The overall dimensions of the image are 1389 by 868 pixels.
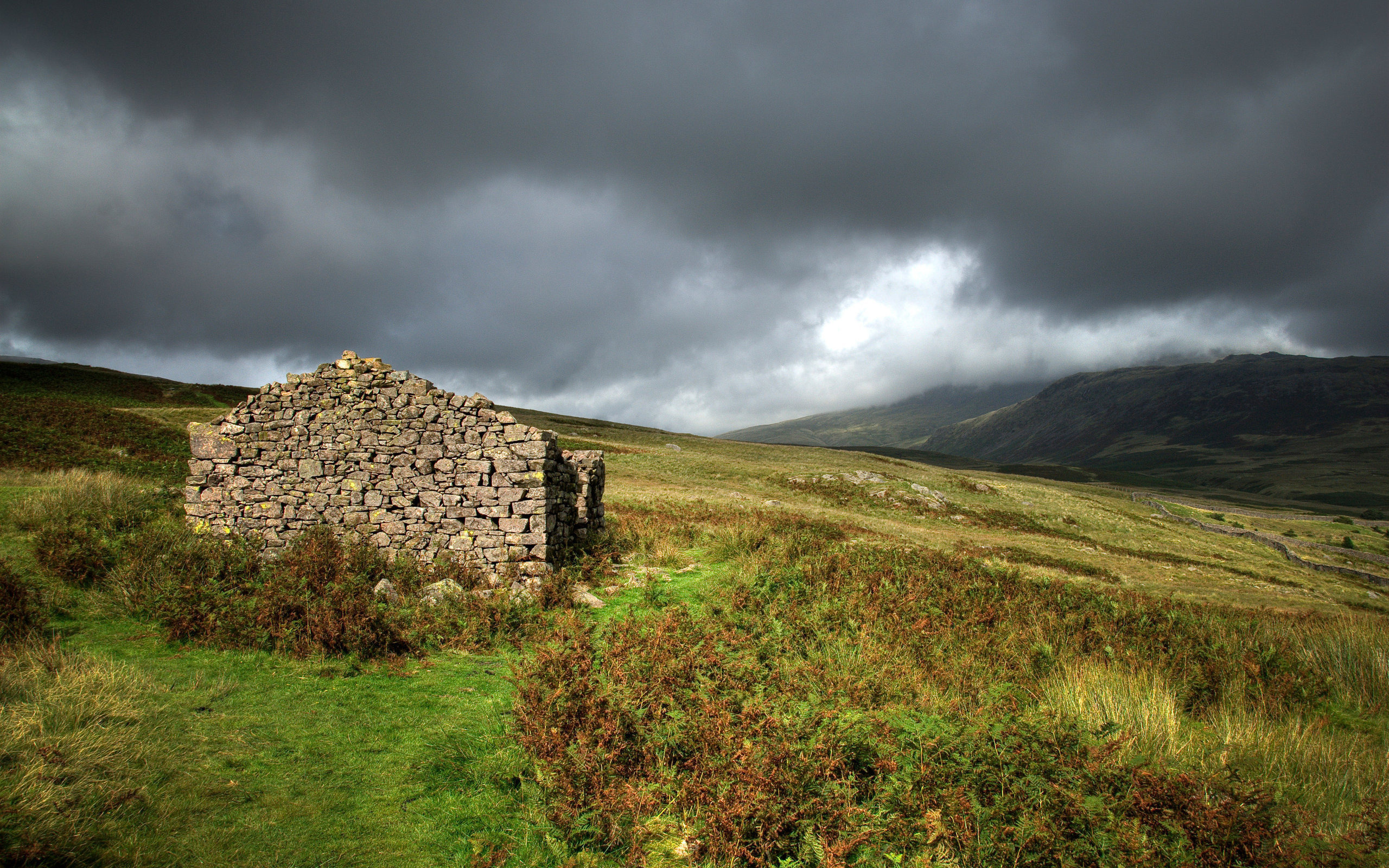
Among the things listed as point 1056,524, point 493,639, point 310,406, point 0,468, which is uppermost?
point 310,406

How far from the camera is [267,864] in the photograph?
395 centimetres

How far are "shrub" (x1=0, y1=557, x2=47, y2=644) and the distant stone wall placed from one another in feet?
16.4

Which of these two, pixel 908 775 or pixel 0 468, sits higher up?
pixel 0 468

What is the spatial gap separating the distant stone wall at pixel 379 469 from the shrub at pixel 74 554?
2604 millimetres

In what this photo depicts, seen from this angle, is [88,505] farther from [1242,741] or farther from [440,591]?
[1242,741]

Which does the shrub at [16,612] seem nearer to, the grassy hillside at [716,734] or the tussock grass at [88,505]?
the grassy hillside at [716,734]

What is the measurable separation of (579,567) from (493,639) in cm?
419

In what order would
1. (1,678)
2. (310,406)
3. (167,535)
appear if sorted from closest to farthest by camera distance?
(1,678) < (167,535) < (310,406)

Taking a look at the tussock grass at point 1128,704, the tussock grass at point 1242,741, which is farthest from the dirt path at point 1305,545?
the tussock grass at point 1128,704

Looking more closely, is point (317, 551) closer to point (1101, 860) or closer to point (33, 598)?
point (33, 598)

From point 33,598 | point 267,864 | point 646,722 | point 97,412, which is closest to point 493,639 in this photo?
point 646,722

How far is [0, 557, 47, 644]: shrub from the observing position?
6.54 metres

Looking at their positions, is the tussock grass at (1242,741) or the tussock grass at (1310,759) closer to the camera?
the tussock grass at (1310,759)

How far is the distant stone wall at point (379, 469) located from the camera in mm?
12148
